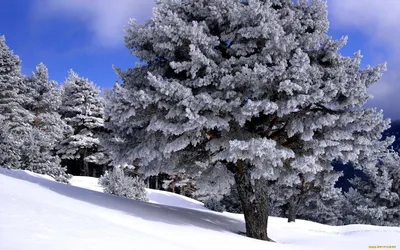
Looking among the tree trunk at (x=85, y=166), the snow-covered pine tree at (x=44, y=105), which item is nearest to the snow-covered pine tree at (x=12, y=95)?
the snow-covered pine tree at (x=44, y=105)

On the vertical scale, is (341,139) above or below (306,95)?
below

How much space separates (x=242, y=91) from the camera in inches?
320

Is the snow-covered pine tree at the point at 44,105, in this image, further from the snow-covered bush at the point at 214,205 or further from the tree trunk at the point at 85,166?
the snow-covered bush at the point at 214,205

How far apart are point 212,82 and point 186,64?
2.90 feet

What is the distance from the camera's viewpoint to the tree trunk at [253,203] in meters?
9.05

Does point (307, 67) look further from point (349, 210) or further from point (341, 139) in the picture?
point (349, 210)

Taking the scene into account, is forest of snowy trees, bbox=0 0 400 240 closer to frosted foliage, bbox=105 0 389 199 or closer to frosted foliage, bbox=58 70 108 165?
frosted foliage, bbox=105 0 389 199

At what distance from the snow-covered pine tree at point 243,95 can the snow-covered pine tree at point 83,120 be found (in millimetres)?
27618

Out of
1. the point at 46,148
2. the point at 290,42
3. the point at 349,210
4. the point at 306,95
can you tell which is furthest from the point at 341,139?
the point at 349,210

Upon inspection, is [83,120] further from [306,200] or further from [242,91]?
[242,91]

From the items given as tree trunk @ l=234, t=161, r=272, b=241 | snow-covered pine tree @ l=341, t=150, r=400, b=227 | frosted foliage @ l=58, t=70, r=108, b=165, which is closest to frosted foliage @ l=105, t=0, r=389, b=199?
tree trunk @ l=234, t=161, r=272, b=241

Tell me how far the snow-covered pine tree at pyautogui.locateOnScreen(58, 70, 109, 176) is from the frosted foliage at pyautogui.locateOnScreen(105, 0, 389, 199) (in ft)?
90.9

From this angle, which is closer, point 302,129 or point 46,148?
point 302,129

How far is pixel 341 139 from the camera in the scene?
8555 millimetres
